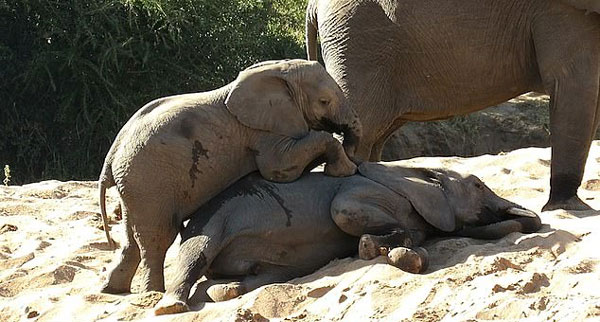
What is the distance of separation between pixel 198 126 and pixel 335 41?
6.16 ft

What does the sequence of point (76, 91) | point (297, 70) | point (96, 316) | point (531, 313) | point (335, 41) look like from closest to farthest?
point (531, 313) → point (96, 316) → point (297, 70) → point (335, 41) → point (76, 91)

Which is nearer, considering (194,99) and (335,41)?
(194,99)

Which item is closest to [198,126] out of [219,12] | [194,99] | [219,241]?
[194,99]

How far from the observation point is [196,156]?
4867 millimetres

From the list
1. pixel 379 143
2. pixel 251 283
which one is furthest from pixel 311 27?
pixel 251 283

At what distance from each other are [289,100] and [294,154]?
0.82ft

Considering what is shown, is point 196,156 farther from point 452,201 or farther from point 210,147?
point 452,201

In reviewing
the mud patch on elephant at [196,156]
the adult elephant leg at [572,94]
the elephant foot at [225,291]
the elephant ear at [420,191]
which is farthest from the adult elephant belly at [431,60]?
the elephant foot at [225,291]

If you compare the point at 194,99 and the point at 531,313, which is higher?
the point at 194,99

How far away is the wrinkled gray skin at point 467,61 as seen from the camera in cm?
589

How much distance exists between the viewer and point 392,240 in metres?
4.75

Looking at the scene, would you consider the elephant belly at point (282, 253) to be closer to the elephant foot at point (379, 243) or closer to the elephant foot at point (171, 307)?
the elephant foot at point (379, 243)

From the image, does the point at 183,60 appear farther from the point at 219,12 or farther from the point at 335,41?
the point at 335,41

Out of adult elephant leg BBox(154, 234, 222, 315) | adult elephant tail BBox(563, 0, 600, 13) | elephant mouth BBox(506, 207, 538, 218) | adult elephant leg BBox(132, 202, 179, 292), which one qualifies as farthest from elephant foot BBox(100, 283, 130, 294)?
adult elephant tail BBox(563, 0, 600, 13)
